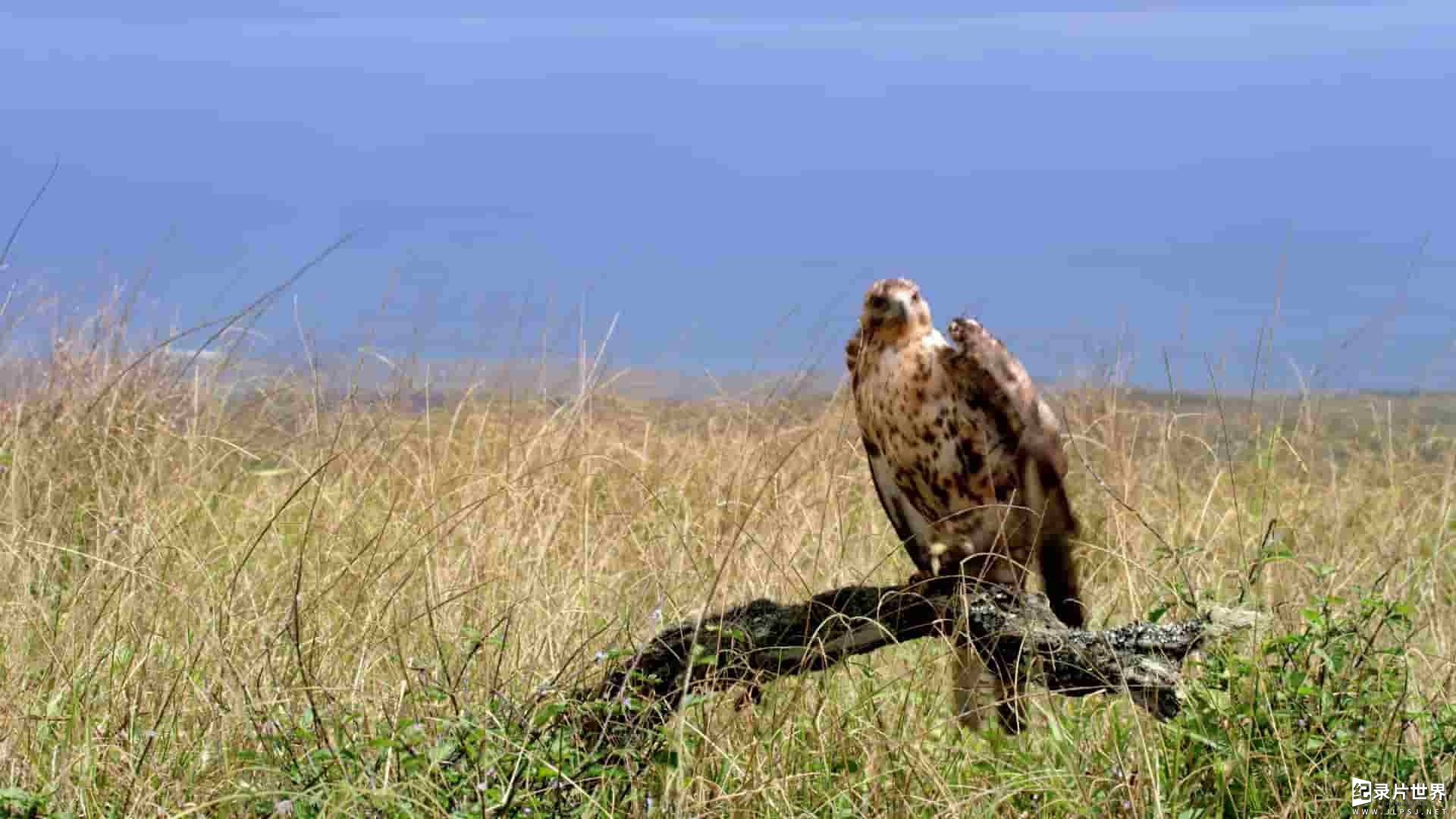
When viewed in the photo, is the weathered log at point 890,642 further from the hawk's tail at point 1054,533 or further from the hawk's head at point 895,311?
the hawk's head at point 895,311

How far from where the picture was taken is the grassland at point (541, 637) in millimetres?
3074

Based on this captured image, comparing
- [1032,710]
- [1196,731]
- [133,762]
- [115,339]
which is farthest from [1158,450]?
[133,762]

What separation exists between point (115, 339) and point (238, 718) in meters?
3.96

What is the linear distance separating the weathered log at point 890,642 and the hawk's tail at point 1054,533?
46 cm

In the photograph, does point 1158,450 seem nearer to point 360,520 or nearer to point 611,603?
point 611,603

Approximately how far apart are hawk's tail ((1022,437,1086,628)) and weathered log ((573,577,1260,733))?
0.46m

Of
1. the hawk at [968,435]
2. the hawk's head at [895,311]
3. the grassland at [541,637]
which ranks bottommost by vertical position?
the grassland at [541,637]

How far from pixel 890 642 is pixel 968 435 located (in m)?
0.80

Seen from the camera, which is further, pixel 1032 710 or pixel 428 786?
pixel 1032 710

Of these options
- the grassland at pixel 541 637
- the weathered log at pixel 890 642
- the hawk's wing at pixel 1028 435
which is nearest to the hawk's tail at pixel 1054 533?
the hawk's wing at pixel 1028 435

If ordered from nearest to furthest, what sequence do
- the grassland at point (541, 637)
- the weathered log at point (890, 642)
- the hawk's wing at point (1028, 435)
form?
the grassland at point (541, 637) < the weathered log at point (890, 642) < the hawk's wing at point (1028, 435)

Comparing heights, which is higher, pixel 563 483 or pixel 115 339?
pixel 115 339

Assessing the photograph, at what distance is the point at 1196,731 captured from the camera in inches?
127

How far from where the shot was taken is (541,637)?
4.02 metres
